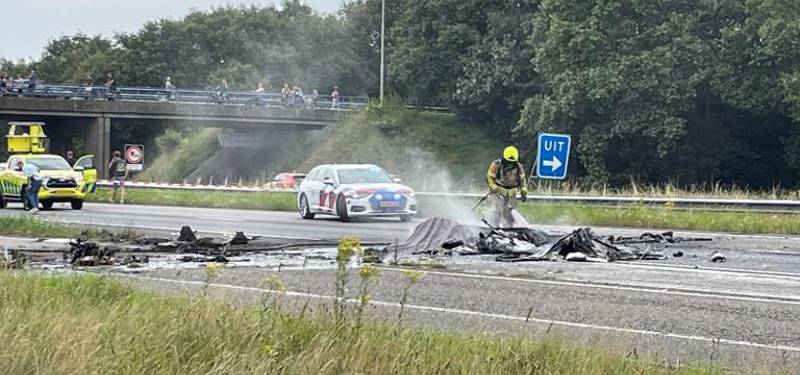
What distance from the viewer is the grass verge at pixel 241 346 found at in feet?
20.8

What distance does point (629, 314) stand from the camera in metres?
10.7

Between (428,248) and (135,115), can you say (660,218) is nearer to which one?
(428,248)

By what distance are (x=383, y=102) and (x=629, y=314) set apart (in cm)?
6462

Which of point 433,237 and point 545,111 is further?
point 545,111

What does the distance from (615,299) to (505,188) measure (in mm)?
7860

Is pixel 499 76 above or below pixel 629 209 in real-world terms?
above

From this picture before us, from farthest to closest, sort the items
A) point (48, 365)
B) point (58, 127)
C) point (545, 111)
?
point (58, 127) → point (545, 111) → point (48, 365)

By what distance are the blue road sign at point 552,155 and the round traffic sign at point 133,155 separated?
25469 millimetres

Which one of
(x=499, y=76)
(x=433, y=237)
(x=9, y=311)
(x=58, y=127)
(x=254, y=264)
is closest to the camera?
(x=9, y=311)

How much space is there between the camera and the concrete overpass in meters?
67.2

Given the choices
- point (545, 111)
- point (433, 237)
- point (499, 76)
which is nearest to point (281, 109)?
point (499, 76)

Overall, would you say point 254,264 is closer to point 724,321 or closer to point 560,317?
point 560,317

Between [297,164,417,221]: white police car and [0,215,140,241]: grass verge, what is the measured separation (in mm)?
7245

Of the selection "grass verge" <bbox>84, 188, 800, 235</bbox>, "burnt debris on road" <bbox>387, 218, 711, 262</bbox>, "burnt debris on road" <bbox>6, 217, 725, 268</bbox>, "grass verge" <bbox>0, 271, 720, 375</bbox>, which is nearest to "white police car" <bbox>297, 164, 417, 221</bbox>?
"grass verge" <bbox>84, 188, 800, 235</bbox>
